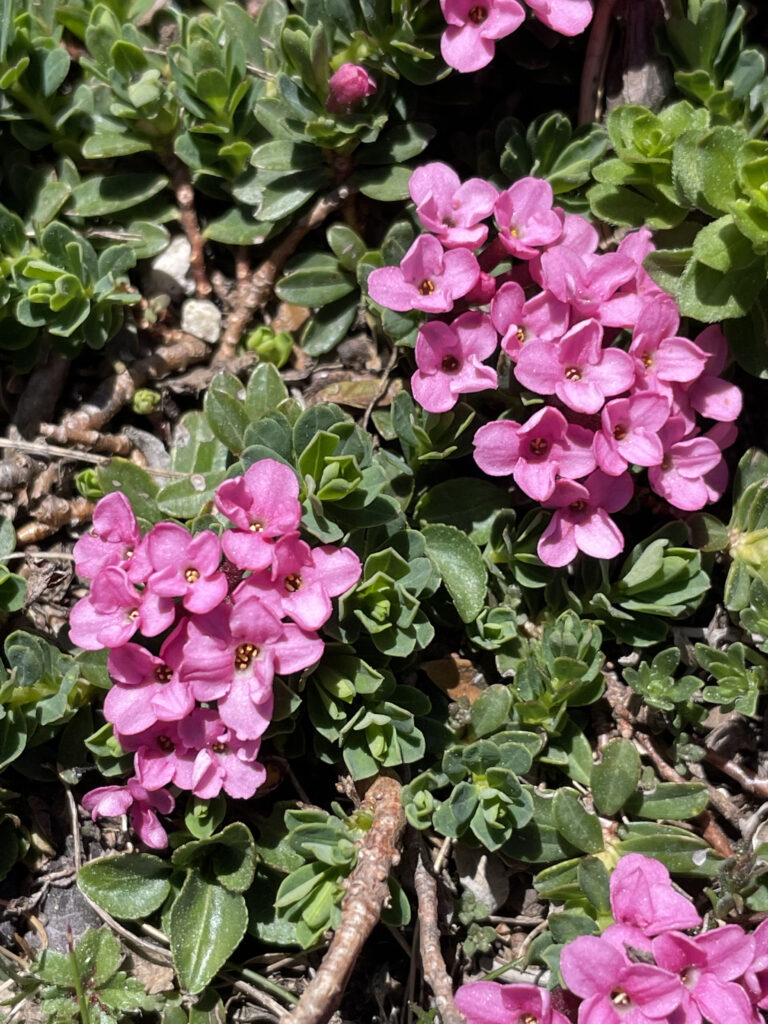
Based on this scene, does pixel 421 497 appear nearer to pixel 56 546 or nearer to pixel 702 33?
pixel 56 546

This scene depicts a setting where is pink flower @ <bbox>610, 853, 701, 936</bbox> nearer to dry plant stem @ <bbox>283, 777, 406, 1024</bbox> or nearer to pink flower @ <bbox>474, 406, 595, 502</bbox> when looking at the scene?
dry plant stem @ <bbox>283, 777, 406, 1024</bbox>

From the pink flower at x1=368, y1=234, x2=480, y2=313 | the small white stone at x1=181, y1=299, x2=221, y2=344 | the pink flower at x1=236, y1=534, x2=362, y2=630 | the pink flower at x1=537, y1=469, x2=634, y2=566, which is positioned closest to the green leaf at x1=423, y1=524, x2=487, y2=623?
the pink flower at x1=537, y1=469, x2=634, y2=566

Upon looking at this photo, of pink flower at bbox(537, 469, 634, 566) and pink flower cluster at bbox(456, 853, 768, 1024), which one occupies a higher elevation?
pink flower at bbox(537, 469, 634, 566)

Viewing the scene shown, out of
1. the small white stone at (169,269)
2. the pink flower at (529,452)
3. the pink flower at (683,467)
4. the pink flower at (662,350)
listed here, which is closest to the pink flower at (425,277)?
the pink flower at (529,452)

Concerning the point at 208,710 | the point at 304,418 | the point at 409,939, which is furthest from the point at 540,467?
the point at 409,939

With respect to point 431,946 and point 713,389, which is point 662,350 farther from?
point 431,946
